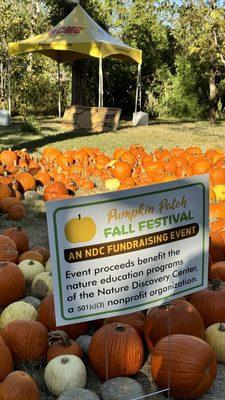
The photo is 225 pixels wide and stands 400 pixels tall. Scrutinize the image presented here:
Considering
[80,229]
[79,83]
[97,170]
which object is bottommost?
[97,170]

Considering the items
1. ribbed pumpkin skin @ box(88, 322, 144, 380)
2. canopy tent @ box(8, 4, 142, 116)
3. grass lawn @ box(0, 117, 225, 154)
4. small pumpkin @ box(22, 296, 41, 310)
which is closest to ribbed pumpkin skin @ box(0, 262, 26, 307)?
small pumpkin @ box(22, 296, 41, 310)

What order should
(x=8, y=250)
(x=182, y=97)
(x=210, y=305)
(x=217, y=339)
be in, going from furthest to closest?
1. (x=182, y=97)
2. (x=8, y=250)
3. (x=210, y=305)
4. (x=217, y=339)

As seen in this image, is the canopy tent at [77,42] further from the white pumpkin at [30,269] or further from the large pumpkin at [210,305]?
the large pumpkin at [210,305]

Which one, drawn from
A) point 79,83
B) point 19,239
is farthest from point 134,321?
point 79,83

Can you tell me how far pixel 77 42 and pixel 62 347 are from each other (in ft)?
41.6

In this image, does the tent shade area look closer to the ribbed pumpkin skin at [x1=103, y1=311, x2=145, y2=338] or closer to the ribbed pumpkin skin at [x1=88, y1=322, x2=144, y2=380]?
the ribbed pumpkin skin at [x1=103, y1=311, x2=145, y2=338]

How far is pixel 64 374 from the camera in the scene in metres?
2.85

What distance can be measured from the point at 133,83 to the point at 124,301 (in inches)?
895

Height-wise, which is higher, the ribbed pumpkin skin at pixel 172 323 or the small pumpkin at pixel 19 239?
the small pumpkin at pixel 19 239

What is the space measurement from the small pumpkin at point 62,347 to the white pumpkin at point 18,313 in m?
0.42

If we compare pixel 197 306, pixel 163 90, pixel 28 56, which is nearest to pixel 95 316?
pixel 197 306

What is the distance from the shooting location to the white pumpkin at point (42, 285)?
392 cm

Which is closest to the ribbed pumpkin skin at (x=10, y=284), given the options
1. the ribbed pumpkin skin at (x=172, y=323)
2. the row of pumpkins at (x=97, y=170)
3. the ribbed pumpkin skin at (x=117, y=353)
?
the ribbed pumpkin skin at (x=117, y=353)

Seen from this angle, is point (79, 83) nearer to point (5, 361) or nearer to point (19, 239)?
point (19, 239)
